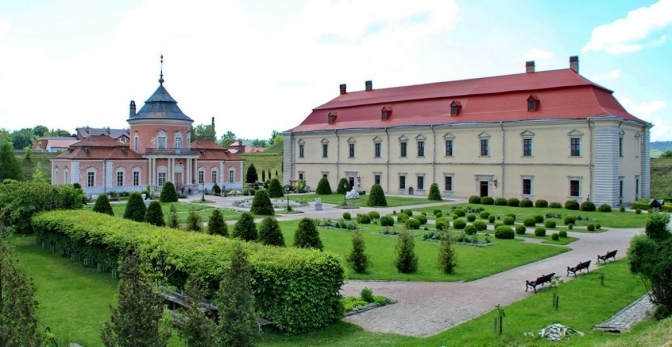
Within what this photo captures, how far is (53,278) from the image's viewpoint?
592 inches

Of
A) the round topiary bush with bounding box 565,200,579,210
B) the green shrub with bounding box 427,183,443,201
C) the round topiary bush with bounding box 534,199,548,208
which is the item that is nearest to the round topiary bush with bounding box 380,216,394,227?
the round topiary bush with bounding box 565,200,579,210

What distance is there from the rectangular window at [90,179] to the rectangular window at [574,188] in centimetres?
3829

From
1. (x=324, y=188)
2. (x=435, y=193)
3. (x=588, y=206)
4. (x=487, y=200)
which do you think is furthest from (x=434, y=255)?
(x=324, y=188)

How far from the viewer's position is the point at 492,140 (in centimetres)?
4266

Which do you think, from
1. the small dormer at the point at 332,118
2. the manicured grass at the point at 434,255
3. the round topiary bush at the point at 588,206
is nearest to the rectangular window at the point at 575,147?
the round topiary bush at the point at 588,206

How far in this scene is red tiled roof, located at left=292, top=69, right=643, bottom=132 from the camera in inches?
1524

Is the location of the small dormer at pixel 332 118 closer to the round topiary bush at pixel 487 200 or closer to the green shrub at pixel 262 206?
the round topiary bush at pixel 487 200

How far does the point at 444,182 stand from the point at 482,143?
188 inches

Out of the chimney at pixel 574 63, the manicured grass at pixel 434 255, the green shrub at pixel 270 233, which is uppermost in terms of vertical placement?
the chimney at pixel 574 63

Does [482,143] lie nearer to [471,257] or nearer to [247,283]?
[471,257]

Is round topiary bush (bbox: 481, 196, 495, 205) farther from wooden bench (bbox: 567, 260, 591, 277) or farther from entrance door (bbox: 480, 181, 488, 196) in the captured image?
wooden bench (bbox: 567, 260, 591, 277)

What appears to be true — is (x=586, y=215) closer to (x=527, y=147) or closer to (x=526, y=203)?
(x=526, y=203)

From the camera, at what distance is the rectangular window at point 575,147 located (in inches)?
1503

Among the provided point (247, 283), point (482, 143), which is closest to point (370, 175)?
point (482, 143)
